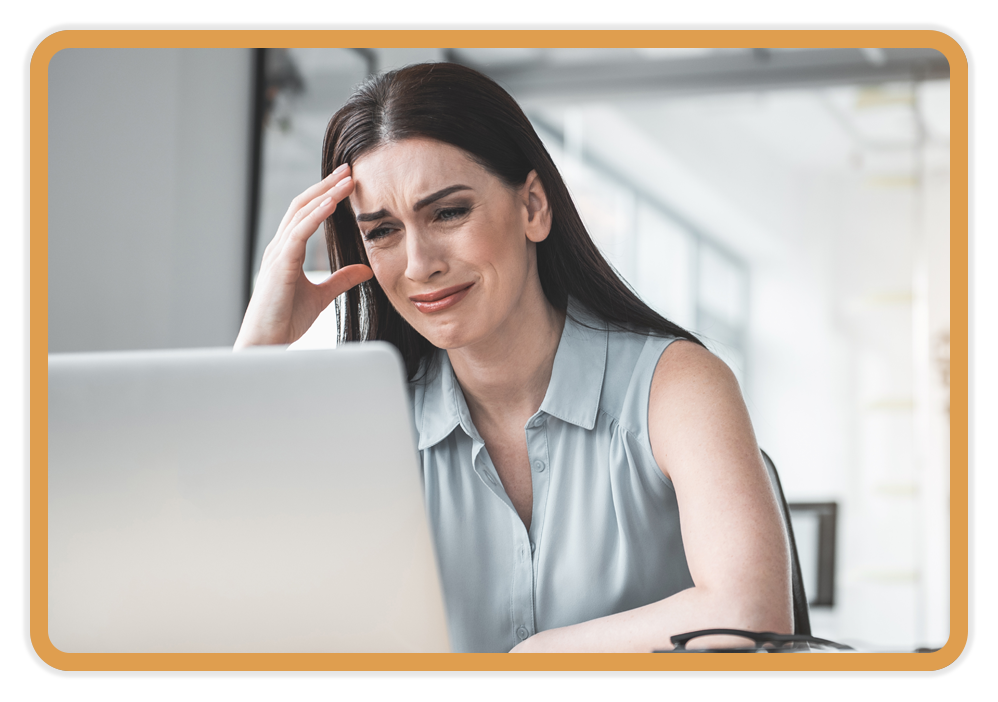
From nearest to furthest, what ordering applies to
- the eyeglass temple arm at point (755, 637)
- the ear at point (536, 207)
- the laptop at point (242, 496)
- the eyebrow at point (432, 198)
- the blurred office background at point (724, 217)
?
the laptop at point (242, 496)
the eyeglass temple arm at point (755, 637)
the eyebrow at point (432, 198)
the ear at point (536, 207)
the blurred office background at point (724, 217)

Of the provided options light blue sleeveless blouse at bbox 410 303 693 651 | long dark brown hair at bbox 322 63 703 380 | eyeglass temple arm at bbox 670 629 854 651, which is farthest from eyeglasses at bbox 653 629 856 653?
long dark brown hair at bbox 322 63 703 380

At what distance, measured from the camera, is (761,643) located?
722 mm

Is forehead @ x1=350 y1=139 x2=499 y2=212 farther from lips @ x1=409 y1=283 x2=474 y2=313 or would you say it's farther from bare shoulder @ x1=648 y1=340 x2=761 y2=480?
bare shoulder @ x1=648 y1=340 x2=761 y2=480

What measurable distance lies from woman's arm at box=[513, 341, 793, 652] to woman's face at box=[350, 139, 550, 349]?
0.94 ft

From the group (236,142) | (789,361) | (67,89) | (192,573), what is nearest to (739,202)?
(789,361)

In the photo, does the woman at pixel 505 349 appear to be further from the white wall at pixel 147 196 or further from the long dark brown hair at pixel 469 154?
the white wall at pixel 147 196

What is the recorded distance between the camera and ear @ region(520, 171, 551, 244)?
116 centimetres

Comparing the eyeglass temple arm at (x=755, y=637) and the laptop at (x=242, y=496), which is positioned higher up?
the laptop at (x=242, y=496)

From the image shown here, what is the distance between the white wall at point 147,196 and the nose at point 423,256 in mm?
919

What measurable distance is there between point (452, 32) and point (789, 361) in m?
2.82

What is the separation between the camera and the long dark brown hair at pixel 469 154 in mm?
1074

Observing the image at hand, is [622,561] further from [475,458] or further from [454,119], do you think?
[454,119]

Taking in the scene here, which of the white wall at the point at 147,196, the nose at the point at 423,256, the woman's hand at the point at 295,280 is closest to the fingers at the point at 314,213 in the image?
the woman's hand at the point at 295,280

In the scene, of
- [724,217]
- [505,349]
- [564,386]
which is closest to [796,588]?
[564,386]
